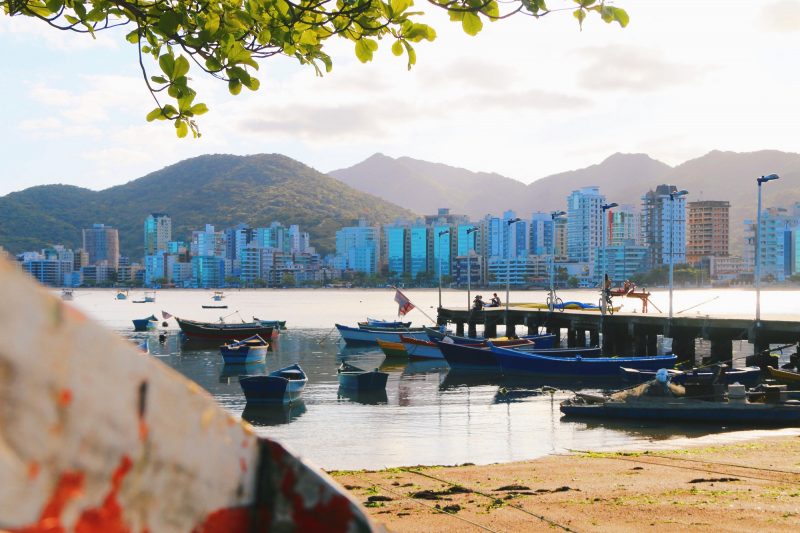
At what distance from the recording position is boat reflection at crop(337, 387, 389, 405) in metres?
28.2

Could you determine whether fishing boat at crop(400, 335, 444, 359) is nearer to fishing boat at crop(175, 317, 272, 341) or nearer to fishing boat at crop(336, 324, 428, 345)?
fishing boat at crop(336, 324, 428, 345)

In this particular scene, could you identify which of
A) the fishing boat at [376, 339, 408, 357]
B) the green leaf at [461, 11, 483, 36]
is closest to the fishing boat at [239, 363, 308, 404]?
the fishing boat at [376, 339, 408, 357]

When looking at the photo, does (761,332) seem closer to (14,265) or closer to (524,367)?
(524,367)

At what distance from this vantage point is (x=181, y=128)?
240 inches

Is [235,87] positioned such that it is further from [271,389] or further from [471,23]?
[271,389]

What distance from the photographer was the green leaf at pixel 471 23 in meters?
4.65

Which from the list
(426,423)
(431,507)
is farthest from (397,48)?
(426,423)

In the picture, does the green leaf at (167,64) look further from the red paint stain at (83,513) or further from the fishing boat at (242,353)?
the fishing boat at (242,353)

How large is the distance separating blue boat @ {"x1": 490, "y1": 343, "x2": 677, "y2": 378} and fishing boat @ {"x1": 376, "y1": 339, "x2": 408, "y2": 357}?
11721mm

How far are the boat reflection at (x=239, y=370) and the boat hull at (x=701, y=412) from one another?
776 inches

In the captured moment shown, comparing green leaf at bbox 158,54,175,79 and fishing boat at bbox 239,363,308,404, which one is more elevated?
green leaf at bbox 158,54,175,79

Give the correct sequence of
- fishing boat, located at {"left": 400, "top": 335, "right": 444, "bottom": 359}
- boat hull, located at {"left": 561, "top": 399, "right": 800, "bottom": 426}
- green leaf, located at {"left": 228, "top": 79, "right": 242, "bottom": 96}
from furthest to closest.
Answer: fishing boat, located at {"left": 400, "top": 335, "right": 444, "bottom": 359} < boat hull, located at {"left": 561, "top": 399, "right": 800, "bottom": 426} < green leaf, located at {"left": 228, "top": 79, "right": 242, "bottom": 96}

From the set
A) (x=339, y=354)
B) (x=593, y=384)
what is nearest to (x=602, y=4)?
(x=593, y=384)

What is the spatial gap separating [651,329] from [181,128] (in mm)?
35780
